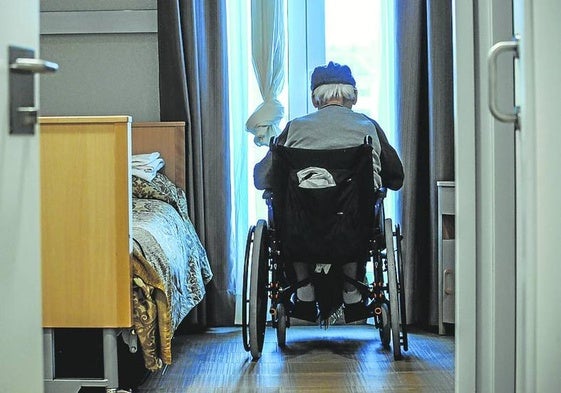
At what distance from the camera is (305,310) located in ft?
13.0

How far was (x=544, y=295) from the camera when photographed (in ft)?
5.64

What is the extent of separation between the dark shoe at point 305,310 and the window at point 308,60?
82 centimetres

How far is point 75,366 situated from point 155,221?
0.62m

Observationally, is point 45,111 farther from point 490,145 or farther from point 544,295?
point 544,295

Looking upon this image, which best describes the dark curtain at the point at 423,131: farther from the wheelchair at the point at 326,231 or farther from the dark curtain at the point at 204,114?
the dark curtain at the point at 204,114

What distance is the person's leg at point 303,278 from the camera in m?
3.96

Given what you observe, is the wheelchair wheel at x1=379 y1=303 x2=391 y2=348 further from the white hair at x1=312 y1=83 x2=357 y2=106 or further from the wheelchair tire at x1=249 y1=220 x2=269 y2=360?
the white hair at x1=312 y1=83 x2=357 y2=106

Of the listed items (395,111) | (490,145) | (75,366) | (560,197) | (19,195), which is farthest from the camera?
(395,111)

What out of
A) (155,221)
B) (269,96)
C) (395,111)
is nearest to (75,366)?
(155,221)

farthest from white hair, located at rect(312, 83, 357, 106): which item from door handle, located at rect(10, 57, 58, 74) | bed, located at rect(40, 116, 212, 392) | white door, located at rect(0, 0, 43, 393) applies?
door handle, located at rect(10, 57, 58, 74)

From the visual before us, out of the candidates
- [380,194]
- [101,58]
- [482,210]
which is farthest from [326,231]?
[101,58]

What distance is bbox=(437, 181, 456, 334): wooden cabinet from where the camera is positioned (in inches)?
172

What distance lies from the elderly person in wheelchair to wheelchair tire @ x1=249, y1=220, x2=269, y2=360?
0.07 meters

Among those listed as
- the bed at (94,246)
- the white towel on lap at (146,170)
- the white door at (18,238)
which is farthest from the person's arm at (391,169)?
the white door at (18,238)
